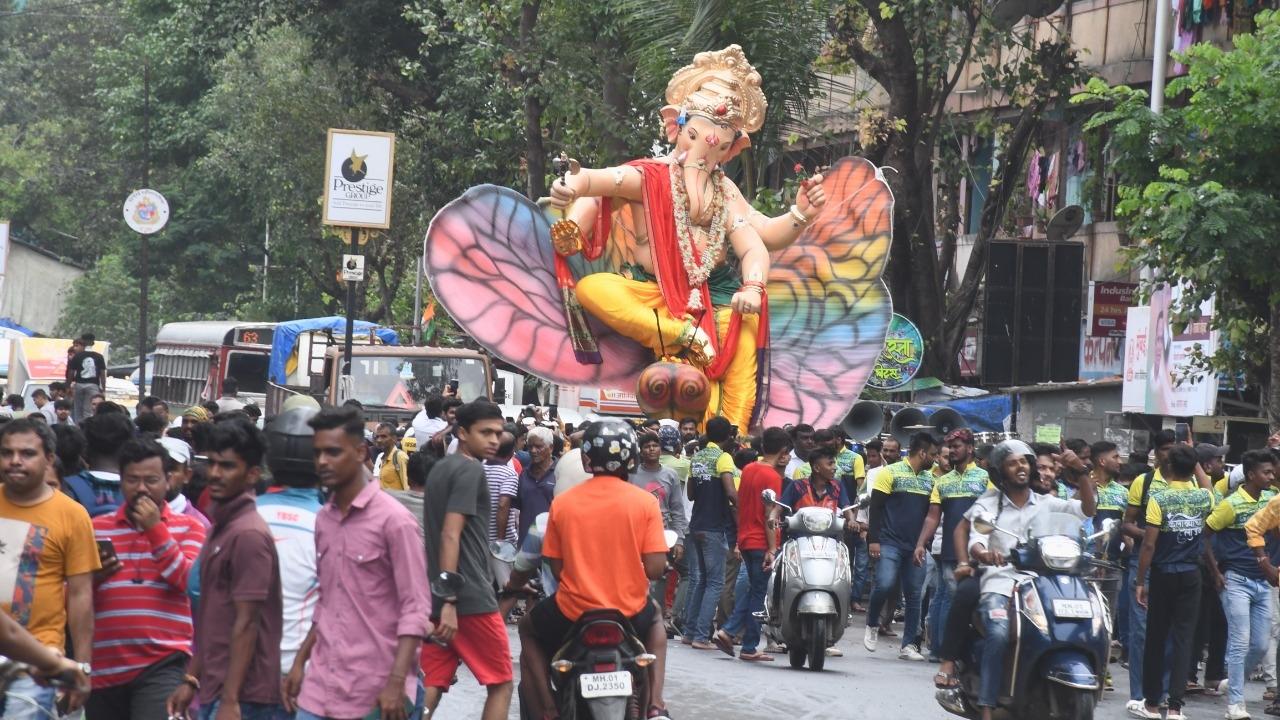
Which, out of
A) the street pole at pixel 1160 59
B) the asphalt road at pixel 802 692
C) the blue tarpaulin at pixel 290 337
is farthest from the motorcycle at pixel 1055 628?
the blue tarpaulin at pixel 290 337

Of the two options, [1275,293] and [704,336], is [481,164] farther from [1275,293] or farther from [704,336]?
[1275,293]

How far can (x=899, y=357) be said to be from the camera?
926 inches

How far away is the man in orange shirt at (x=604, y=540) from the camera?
7.95m

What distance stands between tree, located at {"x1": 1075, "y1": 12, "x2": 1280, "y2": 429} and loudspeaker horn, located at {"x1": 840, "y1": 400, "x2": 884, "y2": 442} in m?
4.22

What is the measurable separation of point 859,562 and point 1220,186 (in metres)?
4.60

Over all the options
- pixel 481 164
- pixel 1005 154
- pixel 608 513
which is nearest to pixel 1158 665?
pixel 608 513

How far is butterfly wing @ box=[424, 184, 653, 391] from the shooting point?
66.3ft

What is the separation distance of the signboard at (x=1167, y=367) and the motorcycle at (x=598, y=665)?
12925 mm

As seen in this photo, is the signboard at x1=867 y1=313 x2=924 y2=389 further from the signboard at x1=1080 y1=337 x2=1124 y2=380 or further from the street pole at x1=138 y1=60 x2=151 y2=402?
the street pole at x1=138 y1=60 x2=151 y2=402

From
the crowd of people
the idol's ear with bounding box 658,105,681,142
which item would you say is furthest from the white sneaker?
the idol's ear with bounding box 658,105,681,142

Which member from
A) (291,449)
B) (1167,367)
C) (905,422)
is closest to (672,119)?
(905,422)

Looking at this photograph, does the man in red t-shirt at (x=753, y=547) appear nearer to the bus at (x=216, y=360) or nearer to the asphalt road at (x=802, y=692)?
the asphalt road at (x=802, y=692)

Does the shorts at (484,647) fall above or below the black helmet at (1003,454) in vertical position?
below

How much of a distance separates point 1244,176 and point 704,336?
17.8ft
